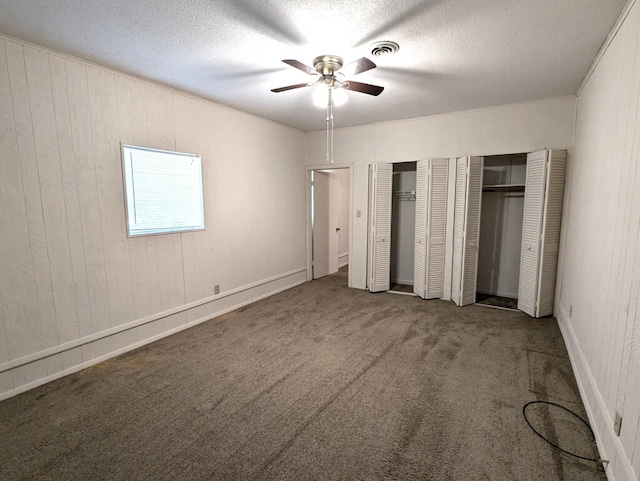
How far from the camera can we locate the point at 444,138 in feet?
14.6

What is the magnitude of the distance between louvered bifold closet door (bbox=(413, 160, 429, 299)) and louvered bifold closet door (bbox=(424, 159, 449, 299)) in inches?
2.0

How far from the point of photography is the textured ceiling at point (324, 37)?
6.53 feet

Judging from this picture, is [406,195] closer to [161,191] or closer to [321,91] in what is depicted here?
[321,91]

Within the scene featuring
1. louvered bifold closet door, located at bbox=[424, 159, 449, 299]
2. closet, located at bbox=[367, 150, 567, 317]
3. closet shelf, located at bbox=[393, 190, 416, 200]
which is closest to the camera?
closet, located at bbox=[367, 150, 567, 317]

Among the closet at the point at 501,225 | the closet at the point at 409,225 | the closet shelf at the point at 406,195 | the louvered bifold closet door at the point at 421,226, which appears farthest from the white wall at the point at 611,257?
the closet shelf at the point at 406,195

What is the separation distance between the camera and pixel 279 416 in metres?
2.12

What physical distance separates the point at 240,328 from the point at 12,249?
2.12 m

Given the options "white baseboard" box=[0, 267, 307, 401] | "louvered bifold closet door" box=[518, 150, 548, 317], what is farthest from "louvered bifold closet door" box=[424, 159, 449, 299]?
"white baseboard" box=[0, 267, 307, 401]

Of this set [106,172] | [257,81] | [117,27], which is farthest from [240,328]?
[117,27]

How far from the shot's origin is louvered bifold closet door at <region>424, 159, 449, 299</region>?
4.46 metres

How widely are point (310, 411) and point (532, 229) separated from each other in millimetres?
3510

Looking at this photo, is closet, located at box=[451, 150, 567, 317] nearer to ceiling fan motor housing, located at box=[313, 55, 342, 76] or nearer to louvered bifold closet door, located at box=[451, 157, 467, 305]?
louvered bifold closet door, located at box=[451, 157, 467, 305]

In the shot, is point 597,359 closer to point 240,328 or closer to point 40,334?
point 240,328

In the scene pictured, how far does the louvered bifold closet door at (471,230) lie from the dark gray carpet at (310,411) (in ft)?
3.03
